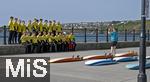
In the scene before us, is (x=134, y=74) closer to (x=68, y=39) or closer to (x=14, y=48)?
(x=14, y=48)

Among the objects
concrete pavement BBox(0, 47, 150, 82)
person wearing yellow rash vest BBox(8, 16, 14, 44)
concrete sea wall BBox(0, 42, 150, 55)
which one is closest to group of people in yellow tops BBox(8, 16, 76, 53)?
person wearing yellow rash vest BBox(8, 16, 14, 44)

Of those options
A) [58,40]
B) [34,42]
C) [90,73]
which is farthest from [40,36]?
[90,73]

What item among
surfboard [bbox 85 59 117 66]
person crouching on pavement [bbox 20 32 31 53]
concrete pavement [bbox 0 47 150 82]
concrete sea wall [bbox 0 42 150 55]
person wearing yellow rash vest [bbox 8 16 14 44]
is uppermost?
person wearing yellow rash vest [bbox 8 16 14 44]

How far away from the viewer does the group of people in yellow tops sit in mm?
25828

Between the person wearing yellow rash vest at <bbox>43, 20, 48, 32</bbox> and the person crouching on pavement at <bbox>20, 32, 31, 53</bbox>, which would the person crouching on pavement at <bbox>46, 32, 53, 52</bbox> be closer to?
the person wearing yellow rash vest at <bbox>43, 20, 48, 32</bbox>

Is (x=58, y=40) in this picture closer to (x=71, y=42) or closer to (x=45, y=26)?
(x=45, y=26)

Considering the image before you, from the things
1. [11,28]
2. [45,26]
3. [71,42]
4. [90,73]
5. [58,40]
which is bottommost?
[90,73]

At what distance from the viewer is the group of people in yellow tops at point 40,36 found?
25.8 meters

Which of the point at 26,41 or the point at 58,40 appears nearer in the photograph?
the point at 26,41

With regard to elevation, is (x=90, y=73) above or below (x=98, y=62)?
below

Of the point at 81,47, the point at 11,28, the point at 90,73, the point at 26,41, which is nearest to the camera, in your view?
the point at 90,73

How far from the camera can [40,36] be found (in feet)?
87.0

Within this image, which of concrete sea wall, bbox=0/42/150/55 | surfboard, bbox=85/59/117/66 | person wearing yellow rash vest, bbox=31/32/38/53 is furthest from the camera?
person wearing yellow rash vest, bbox=31/32/38/53

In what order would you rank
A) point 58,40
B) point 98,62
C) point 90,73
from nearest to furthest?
point 90,73
point 98,62
point 58,40
